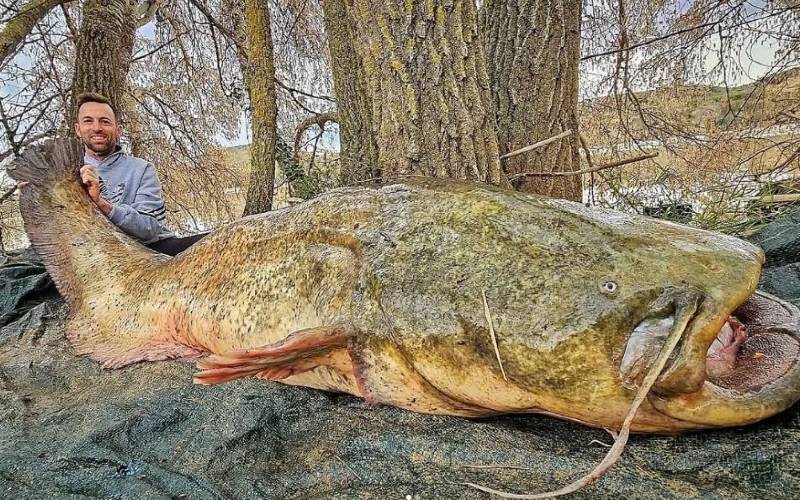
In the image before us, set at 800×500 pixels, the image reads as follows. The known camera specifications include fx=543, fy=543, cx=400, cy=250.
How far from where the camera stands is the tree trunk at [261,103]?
4570 mm

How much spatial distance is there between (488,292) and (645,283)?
0.38 meters

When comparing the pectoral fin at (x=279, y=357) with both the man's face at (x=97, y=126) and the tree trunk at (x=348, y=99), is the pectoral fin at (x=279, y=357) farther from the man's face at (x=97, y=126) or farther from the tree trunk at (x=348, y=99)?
the man's face at (x=97, y=126)

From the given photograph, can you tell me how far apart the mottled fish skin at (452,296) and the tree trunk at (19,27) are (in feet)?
10.9

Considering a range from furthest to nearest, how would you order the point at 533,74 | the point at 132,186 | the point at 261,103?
1. the point at 261,103
2. the point at 132,186
3. the point at 533,74

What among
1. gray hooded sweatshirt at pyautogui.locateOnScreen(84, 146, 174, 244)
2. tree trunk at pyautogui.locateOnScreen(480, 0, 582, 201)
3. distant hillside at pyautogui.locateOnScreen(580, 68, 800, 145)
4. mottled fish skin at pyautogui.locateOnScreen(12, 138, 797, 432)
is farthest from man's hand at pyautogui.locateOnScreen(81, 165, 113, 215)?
distant hillside at pyautogui.locateOnScreen(580, 68, 800, 145)

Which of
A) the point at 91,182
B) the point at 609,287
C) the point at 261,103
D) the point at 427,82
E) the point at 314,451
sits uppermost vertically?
the point at 261,103

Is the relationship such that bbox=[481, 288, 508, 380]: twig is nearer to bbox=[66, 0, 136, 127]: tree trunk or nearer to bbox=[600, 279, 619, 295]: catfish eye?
bbox=[600, 279, 619, 295]: catfish eye

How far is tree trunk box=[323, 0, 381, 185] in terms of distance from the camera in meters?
2.97

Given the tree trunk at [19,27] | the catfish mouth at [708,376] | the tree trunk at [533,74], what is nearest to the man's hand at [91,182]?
the tree trunk at [19,27]

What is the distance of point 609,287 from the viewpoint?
130 cm

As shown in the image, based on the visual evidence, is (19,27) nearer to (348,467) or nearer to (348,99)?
(348,99)

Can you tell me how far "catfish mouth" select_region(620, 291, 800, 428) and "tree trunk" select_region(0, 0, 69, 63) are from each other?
4923 millimetres

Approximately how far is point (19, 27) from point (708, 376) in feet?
17.5

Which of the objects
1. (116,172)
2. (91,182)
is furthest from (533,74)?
(116,172)
